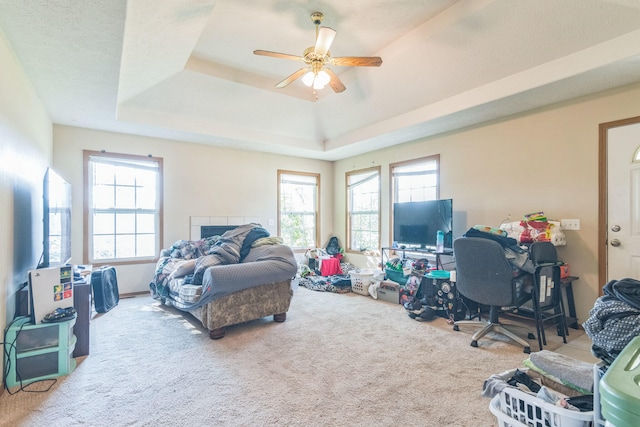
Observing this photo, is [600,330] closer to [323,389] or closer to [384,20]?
[323,389]

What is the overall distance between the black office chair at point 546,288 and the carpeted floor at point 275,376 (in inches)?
8.0

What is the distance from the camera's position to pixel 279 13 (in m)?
2.87

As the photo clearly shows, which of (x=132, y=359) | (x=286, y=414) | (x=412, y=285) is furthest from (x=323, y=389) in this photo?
(x=412, y=285)

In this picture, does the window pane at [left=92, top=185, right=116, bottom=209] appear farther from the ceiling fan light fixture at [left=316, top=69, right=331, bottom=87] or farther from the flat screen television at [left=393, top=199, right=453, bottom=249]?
the flat screen television at [left=393, top=199, right=453, bottom=249]

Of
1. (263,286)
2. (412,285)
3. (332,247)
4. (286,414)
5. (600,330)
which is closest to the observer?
(600,330)

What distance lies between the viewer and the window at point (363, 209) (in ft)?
19.1

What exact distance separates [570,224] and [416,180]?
2.19 m

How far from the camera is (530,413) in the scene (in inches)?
56.9

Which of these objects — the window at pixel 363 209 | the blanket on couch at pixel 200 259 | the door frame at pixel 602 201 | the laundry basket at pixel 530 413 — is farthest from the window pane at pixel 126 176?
the door frame at pixel 602 201

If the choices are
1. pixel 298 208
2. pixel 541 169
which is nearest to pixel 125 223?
pixel 298 208

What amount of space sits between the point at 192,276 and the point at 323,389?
77.9 inches

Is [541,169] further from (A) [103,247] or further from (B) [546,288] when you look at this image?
(A) [103,247]

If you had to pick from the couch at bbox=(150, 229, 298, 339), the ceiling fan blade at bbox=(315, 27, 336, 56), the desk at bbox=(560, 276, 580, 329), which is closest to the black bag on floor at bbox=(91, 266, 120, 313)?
the couch at bbox=(150, 229, 298, 339)

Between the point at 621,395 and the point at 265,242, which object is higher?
the point at 265,242
